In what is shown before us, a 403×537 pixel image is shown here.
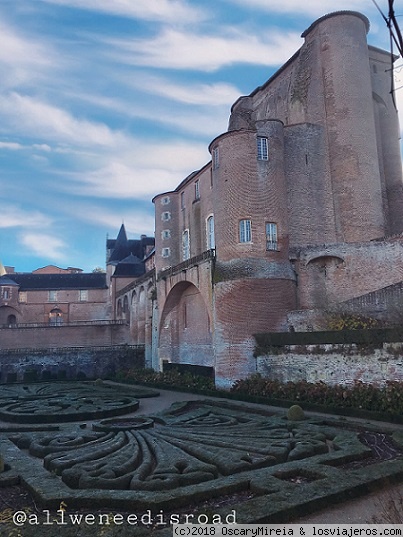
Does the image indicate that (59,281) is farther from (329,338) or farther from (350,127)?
(329,338)

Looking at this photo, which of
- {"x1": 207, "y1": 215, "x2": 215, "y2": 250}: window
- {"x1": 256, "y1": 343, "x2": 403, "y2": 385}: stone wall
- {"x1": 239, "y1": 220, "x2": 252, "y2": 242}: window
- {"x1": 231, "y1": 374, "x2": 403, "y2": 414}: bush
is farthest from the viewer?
{"x1": 207, "y1": 215, "x2": 215, "y2": 250}: window

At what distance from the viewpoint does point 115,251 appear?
171ft

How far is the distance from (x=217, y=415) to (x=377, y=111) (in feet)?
69.6

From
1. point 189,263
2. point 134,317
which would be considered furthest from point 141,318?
point 189,263

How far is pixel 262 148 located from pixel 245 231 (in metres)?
4.04

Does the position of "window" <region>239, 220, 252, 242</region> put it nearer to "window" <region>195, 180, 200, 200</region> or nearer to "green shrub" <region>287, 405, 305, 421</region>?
"green shrub" <region>287, 405, 305, 421</region>

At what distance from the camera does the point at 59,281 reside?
170 ft

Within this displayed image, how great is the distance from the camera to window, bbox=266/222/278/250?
19844 millimetres

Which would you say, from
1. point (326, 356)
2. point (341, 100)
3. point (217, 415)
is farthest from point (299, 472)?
point (341, 100)

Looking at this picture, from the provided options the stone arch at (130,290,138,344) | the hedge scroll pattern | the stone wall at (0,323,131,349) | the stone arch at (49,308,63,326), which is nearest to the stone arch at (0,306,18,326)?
the stone arch at (49,308,63,326)

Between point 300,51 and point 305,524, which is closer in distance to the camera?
point 305,524

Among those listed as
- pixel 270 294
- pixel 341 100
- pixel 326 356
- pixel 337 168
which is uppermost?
pixel 341 100

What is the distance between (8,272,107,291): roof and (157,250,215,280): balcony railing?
80.3ft

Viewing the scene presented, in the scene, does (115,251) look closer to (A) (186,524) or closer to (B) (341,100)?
(B) (341,100)
